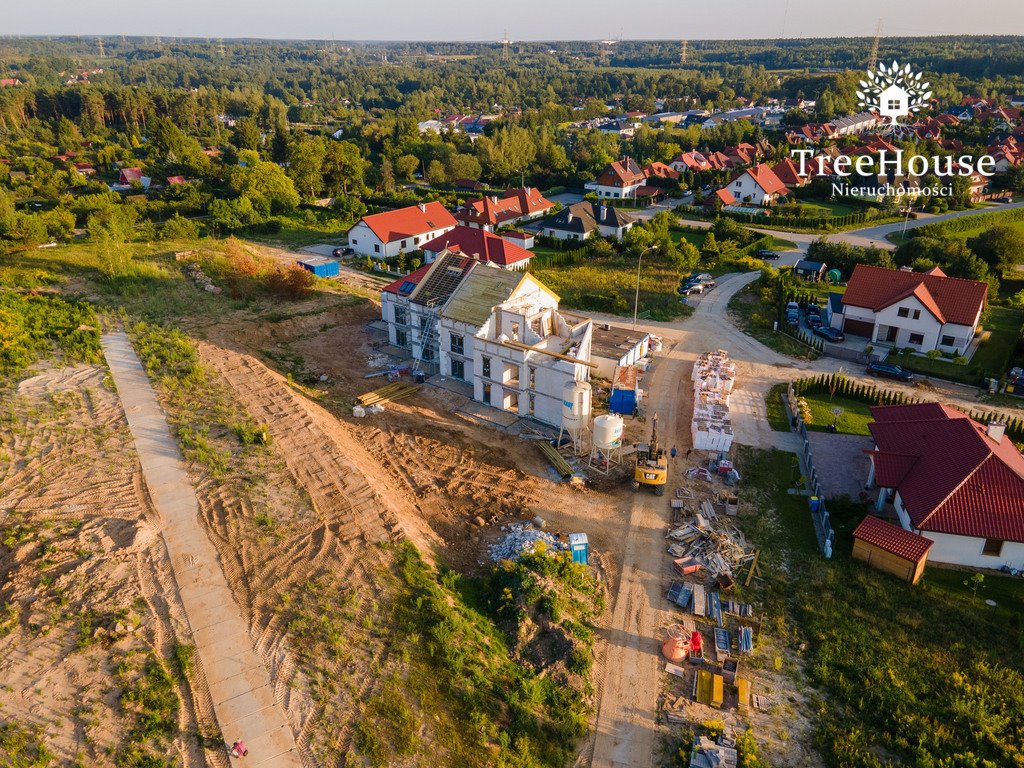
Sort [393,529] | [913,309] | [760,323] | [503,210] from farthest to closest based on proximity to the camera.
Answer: [503,210], [760,323], [913,309], [393,529]

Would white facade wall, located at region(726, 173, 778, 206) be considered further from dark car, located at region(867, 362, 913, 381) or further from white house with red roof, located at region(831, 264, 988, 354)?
dark car, located at region(867, 362, 913, 381)

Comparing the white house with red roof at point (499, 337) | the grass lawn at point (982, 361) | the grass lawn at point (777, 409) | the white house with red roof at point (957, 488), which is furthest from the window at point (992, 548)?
the grass lawn at point (982, 361)

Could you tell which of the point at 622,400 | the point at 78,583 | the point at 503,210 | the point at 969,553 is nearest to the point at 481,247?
the point at 503,210

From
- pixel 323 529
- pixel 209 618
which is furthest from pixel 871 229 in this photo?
pixel 209 618

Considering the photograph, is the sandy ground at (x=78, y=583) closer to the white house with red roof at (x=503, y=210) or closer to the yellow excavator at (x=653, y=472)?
the yellow excavator at (x=653, y=472)

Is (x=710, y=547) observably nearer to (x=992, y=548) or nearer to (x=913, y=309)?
(x=992, y=548)

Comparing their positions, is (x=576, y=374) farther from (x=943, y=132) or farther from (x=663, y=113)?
(x=663, y=113)
